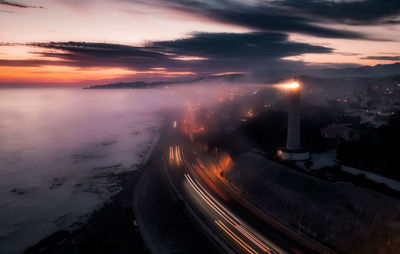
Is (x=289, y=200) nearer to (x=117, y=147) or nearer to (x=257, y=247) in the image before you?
(x=257, y=247)

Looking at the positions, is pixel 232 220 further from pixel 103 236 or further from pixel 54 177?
pixel 54 177

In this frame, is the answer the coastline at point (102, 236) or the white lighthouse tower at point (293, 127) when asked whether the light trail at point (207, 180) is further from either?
the coastline at point (102, 236)

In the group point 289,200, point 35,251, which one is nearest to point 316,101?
point 289,200

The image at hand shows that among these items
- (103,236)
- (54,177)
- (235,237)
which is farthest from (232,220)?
(54,177)

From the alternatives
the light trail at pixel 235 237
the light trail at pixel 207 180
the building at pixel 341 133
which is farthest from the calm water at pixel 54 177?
the building at pixel 341 133

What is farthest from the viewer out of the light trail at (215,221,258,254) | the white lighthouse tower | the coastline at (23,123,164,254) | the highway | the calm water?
the white lighthouse tower

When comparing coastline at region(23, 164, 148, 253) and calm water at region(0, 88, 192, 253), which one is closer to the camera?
coastline at region(23, 164, 148, 253)

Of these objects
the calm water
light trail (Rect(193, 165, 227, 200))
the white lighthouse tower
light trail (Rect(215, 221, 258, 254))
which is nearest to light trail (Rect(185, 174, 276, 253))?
light trail (Rect(215, 221, 258, 254))

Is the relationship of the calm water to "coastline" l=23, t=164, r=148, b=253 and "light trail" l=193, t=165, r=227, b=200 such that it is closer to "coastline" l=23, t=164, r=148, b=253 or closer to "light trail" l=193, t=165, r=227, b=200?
"coastline" l=23, t=164, r=148, b=253

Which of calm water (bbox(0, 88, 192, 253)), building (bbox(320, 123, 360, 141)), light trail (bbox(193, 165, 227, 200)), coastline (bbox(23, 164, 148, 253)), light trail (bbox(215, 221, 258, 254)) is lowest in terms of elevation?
calm water (bbox(0, 88, 192, 253))
